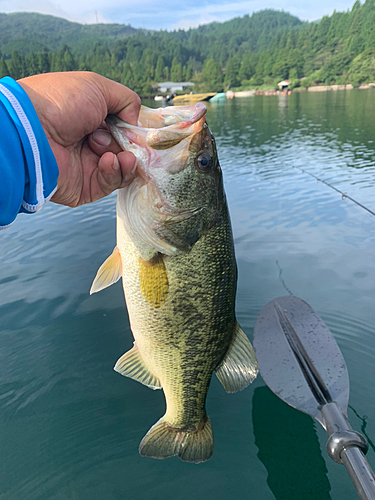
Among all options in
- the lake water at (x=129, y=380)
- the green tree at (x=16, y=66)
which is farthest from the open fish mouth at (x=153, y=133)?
the green tree at (x=16, y=66)

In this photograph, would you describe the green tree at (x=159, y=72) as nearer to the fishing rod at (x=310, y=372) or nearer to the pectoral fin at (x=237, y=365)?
the fishing rod at (x=310, y=372)

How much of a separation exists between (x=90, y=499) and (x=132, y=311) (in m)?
1.73

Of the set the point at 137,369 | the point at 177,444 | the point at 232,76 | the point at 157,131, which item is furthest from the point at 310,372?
the point at 232,76

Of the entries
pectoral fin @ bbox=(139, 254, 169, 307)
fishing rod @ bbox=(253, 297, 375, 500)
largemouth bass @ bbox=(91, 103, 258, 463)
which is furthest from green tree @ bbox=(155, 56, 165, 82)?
pectoral fin @ bbox=(139, 254, 169, 307)

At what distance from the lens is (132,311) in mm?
2410

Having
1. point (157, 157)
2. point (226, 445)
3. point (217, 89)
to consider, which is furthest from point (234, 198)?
point (217, 89)

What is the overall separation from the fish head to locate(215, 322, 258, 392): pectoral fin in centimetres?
84

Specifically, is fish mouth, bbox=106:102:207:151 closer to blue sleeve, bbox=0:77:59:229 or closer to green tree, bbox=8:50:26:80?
blue sleeve, bbox=0:77:59:229

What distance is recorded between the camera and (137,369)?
2.66 meters

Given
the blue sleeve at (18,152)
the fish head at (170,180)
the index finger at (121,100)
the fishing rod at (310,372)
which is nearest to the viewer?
the blue sleeve at (18,152)

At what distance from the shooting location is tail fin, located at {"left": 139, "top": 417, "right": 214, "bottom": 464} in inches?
99.9

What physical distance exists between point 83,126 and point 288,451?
321 cm

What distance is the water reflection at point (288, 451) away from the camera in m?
2.95

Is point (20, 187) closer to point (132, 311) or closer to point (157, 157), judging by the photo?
point (157, 157)
